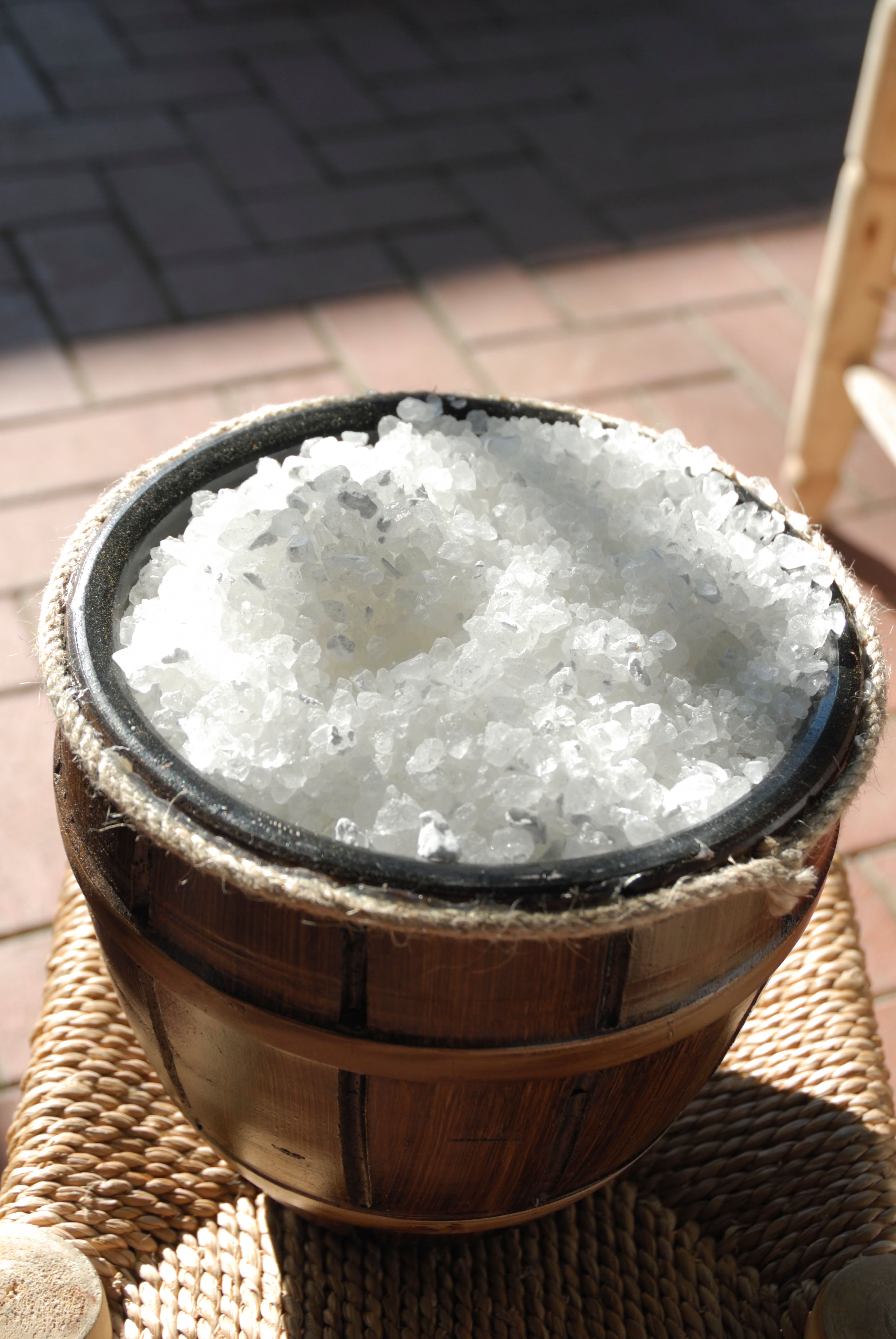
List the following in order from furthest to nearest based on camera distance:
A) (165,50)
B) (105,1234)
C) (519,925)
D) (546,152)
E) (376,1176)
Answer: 1. (165,50)
2. (546,152)
3. (105,1234)
4. (376,1176)
5. (519,925)

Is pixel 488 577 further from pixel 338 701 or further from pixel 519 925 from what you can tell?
pixel 519 925

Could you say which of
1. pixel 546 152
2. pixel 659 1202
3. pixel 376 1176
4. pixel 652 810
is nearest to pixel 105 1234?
pixel 376 1176

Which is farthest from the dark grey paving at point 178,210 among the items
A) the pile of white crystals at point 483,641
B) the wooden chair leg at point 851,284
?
the pile of white crystals at point 483,641

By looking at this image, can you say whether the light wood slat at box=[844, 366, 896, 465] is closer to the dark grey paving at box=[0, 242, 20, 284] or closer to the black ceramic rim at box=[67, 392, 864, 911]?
the black ceramic rim at box=[67, 392, 864, 911]

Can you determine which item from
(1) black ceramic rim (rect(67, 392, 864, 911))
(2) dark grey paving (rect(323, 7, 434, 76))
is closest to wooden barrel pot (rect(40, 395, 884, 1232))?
(1) black ceramic rim (rect(67, 392, 864, 911))

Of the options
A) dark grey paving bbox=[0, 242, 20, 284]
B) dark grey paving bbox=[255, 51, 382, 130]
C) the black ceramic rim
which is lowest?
dark grey paving bbox=[0, 242, 20, 284]
